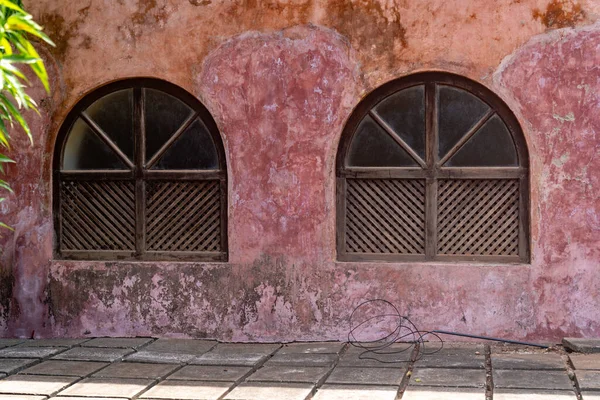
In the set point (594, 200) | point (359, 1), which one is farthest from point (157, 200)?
point (594, 200)

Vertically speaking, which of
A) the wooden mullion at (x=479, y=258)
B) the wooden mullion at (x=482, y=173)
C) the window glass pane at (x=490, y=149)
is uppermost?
the window glass pane at (x=490, y=149)

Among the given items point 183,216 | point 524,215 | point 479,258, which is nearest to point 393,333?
point 479,258

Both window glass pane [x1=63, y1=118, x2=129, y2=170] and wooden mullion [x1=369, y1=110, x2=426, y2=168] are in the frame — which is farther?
window glass pane [x1=63, y1=118, x2=129, y2=170]

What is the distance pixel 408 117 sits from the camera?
8.20 metres

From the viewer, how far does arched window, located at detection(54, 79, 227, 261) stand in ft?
27.8

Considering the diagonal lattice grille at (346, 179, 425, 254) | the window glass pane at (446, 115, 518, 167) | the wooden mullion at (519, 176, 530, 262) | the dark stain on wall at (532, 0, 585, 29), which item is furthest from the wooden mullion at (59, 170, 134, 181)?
the dark stain on wall at (532, 0, 585, 29)

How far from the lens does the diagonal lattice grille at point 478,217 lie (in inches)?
317

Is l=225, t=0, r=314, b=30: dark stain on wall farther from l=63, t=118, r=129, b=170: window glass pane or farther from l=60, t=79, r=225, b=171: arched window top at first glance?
l=63, t=118, r=129, b=170: window glass pane

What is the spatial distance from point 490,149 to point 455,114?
17.8 inches

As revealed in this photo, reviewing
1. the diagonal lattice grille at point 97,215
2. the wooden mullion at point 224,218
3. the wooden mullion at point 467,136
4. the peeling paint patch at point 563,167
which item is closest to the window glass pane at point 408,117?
the wooden mullion at point 467,136

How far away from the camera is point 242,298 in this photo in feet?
27.2

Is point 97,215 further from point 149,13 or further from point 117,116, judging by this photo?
point 149,13

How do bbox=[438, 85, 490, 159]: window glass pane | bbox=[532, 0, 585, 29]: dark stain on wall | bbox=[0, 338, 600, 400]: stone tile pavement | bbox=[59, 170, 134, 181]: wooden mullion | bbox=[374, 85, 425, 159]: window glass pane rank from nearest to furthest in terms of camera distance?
1. bbox=[0, 338, 600, 400]: stone tile pavement
2. bbox=[532, 0, 585, 29]: dark stain on wall
3. bbox=[438, 85, 490, 159]: window glass pane
4. bbox=[374, 85, 425, 159]: window glass pane
5. bbox=[59, 170, 134, 181]: wooden mullion

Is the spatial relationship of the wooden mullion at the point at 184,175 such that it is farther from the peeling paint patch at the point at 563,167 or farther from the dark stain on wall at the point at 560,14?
the dark stain on wall at the point at 560,14
